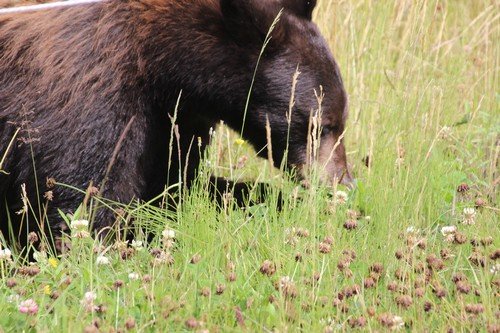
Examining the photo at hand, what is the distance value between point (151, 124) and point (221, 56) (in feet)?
1.75

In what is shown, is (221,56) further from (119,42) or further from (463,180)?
(463,180)

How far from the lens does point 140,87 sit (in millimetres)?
Result: 4855

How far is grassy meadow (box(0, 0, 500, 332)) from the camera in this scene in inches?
133

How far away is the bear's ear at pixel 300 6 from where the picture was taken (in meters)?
5.12

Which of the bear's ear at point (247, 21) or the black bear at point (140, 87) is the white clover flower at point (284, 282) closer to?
the black bear at point (140, 87)

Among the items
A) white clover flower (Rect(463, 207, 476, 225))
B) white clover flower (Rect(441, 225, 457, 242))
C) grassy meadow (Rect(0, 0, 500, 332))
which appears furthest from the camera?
white clover flower (Rect(463, 207, 476, 225))

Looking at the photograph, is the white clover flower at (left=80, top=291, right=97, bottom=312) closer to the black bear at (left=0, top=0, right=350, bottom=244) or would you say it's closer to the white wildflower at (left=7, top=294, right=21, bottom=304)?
the white wildflower at (left=7, top=294, right=21, bottom=304)

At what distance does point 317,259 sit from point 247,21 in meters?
1.59

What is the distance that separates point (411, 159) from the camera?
5.17 meters

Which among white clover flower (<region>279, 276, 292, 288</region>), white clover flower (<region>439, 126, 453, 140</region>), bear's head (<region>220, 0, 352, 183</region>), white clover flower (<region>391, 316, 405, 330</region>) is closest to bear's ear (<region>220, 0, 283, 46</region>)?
bear's head (<region>220, 0, 352, 183</region>)

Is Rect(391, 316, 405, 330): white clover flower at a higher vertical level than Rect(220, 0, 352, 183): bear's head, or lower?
lower

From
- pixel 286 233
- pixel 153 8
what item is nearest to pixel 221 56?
pixel 153 8

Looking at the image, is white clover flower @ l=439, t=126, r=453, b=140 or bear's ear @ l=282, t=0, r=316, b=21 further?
white clover flower @ l=439, t=126, r=453, b=140

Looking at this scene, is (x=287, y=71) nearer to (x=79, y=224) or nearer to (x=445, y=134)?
(x=445, y=134)
